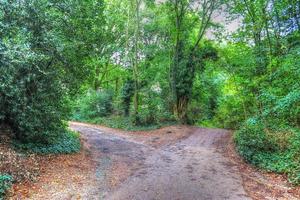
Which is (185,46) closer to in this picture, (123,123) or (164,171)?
(123,123)

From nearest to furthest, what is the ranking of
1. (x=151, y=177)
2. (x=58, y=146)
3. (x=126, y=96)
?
(x=151, y=177) < (x=58, y=146) < (x=126, y=96)

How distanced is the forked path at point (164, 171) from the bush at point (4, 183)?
1.98m

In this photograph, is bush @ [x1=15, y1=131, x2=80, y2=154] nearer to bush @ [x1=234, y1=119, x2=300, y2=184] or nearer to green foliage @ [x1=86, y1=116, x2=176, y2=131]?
bush @ [x1=234, y1=119, x2=300, y2=184]

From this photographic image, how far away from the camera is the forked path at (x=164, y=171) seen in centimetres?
804

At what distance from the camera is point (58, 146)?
11.2 meters

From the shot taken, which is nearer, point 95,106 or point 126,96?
point 126,96

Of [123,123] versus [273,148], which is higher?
[123,123]

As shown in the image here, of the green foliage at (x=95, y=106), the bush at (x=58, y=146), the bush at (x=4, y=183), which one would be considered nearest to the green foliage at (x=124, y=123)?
the green foliage at (x=95, y=106)

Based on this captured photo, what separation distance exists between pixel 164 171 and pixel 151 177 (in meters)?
0.90

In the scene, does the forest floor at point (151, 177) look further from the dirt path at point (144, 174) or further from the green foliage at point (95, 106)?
the green foliage at point (95, 106)

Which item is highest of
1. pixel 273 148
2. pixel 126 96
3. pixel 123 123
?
pixel 126 96

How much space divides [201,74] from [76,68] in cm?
1546

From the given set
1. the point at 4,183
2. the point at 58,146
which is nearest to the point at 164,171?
the point at 58,146

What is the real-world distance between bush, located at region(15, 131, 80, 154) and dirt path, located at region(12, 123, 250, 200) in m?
0.59
